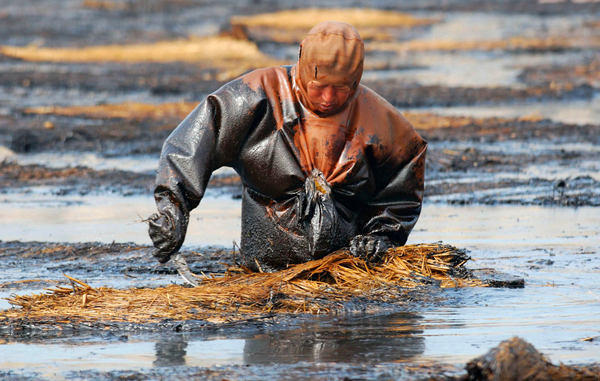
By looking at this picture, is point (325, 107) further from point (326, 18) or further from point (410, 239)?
point (326, 18)

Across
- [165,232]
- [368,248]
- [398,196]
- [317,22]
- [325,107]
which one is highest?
[325,107]

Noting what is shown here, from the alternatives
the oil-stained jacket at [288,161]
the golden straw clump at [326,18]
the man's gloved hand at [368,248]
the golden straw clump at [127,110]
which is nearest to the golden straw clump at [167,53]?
the golden straw clump at [326,18]

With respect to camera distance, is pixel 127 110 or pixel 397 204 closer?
pixel 397 204

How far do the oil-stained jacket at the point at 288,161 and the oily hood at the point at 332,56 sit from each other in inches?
11.5

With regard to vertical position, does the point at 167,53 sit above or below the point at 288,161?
below

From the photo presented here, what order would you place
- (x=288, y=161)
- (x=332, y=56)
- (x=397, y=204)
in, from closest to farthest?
1. (x=332, y=56)
2. (x=288, y=161)
3. (x=397, y=204)

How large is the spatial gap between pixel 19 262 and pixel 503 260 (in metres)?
3.46

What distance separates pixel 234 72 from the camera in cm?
2152

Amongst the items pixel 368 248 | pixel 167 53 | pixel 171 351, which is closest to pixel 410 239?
pixel 368 248

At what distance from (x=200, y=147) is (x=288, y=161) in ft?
1.67

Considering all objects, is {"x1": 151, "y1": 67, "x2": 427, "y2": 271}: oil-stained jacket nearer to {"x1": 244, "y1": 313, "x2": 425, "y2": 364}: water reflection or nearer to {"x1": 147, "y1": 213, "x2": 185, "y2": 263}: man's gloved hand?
{"x1": 147, "y1": 213, "x2": 185, "y2": 263}: man's gloved hand

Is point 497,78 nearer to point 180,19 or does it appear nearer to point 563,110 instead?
point 563,110

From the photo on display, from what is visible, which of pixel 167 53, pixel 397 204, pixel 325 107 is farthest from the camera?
pixel 167 53

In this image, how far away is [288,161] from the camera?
6.43 metres
